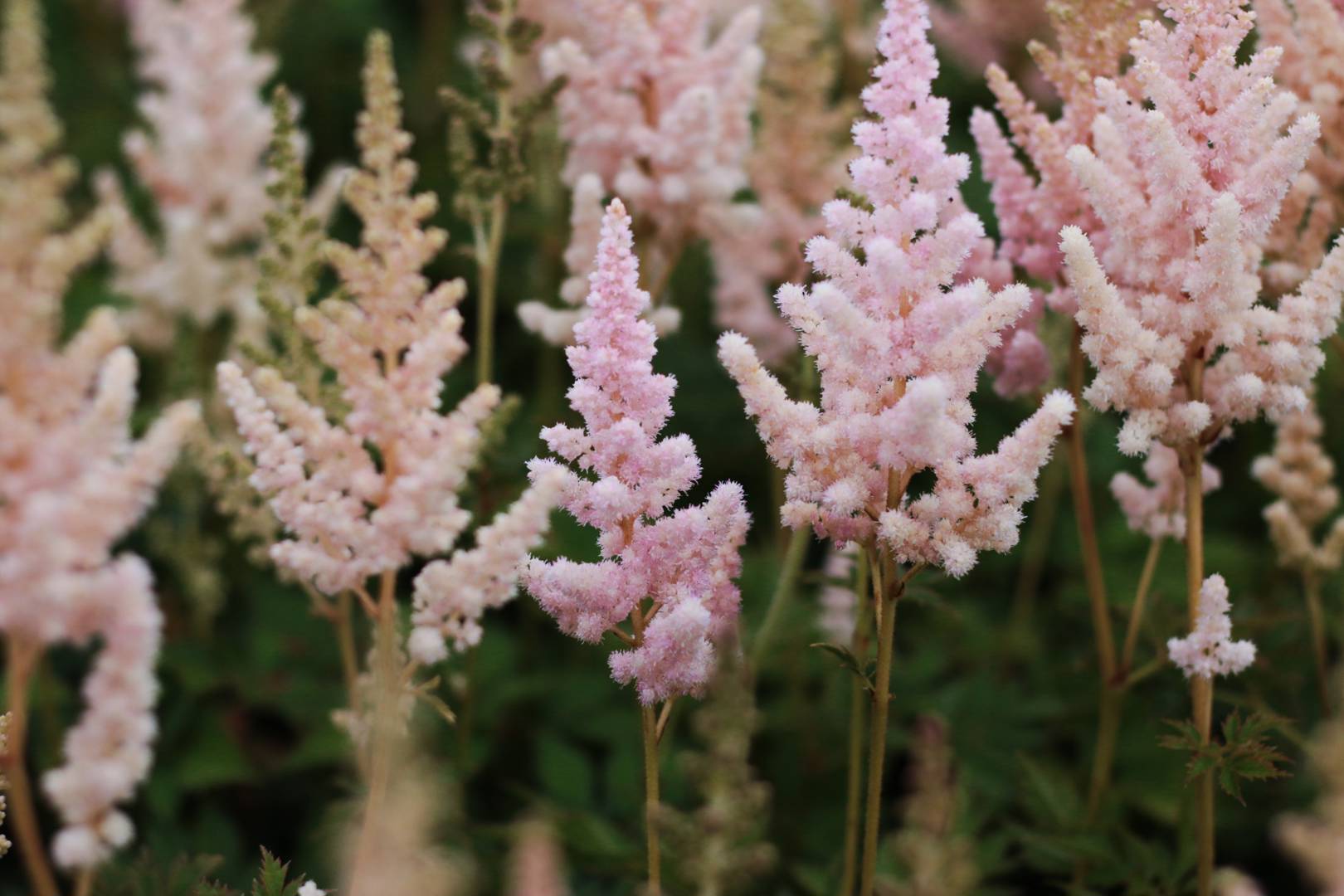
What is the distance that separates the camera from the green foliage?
2207 millimetres

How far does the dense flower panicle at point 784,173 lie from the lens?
3.47 m

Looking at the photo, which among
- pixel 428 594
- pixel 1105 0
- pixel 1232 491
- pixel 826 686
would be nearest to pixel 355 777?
pixel 428 594

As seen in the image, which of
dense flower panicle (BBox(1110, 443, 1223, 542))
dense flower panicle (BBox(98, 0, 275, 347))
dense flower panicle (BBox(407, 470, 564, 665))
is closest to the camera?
dense flower panicle (BBox(407, 470, 564, 665))

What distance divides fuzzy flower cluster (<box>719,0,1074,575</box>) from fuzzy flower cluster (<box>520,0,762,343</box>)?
0.89 metres

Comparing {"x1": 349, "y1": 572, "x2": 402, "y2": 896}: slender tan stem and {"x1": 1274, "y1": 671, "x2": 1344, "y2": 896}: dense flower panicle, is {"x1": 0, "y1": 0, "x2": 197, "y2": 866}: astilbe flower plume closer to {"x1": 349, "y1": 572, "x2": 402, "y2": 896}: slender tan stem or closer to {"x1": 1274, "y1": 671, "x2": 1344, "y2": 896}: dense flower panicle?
{"x1": 349, "y1": 572, "x2": 402, "y2": 896}: slender tan stem

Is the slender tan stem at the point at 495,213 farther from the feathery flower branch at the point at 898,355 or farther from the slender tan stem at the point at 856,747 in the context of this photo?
the feathery flower branch at the point at 898,355

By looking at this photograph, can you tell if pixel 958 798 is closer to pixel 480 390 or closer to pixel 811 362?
pixel 811 362

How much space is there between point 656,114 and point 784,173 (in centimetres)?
60

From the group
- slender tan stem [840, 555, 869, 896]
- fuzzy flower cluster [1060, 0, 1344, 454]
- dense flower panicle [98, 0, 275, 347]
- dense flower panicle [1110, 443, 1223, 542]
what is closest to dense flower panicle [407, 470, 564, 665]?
slender tan stem [840, 555, 869, 896]


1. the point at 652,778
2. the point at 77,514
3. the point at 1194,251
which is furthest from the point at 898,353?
the point at 77,514

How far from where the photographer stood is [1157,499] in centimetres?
277

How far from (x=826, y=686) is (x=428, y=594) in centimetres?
215

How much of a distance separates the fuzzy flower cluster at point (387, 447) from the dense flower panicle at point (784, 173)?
1.53 metres

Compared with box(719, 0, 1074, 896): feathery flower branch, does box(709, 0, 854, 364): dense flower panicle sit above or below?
above
